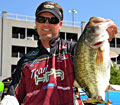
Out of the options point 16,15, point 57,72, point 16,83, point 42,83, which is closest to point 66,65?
point 57,72

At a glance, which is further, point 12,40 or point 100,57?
point 12,40

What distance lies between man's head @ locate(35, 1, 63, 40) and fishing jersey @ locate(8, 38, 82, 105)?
0.10m

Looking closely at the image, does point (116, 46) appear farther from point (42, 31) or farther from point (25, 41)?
point (42, 31)

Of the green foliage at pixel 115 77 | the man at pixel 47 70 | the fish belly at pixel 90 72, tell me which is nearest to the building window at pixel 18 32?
the green foliage at pixel 115 77

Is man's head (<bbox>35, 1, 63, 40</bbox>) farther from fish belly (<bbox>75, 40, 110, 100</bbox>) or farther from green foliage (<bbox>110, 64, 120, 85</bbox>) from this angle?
green foliage (<bbox>110, 64, 120, 85</bbox>)

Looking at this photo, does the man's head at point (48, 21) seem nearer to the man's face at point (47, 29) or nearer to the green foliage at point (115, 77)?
the man's face at point (47, 29)

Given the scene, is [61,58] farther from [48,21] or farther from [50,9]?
[50,9]

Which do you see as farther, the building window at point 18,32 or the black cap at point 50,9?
the building window at point 18,32

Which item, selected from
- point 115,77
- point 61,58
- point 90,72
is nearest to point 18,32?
point 115,77

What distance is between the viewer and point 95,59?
7.72 ft

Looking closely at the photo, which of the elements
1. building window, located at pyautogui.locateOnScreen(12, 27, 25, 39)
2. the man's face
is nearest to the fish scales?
the man's face

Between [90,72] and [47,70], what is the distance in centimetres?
50

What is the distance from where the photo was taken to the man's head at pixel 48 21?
109 inches

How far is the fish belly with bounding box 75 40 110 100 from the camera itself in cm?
234
